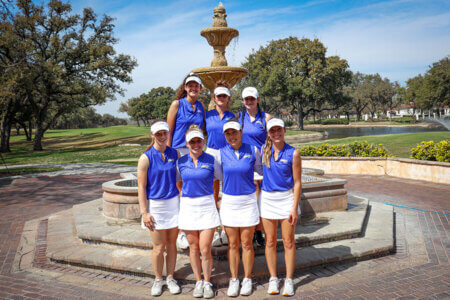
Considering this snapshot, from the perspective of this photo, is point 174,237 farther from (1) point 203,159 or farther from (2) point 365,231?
(2) point 365,231

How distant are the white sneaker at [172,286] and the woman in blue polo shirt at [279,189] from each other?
105 centimetres

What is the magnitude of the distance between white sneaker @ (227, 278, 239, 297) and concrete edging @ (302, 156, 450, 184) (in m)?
9.42

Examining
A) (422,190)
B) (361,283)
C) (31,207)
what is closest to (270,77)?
(422,190)

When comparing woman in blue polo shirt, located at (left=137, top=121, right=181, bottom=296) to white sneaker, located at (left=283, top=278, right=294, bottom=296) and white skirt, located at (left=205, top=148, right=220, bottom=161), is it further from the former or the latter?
white sneaker, located at (left=283, top=278, right=294, bottom=296)

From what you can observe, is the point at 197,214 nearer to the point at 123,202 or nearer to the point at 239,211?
the point at 239,211

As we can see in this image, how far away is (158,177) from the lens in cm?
369

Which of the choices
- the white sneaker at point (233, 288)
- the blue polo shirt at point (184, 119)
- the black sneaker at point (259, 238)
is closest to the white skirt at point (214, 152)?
the blue polo shirt at point (184, 119)

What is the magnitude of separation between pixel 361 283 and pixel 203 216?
2189 millimetres

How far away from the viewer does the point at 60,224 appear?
6.71 metres

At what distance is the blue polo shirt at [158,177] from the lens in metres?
3.68

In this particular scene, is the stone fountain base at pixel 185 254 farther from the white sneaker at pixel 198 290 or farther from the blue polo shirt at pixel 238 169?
the blue polo shirt at pixel 238 169

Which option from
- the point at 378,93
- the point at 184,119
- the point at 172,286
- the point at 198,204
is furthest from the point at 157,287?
the point at 378,93

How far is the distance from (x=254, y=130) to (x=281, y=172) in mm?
776

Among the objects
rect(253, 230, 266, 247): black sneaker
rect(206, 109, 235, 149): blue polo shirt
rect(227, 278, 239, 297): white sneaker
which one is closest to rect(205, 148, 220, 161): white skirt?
rect(206, 109, 235, 149): blue polo shirt
